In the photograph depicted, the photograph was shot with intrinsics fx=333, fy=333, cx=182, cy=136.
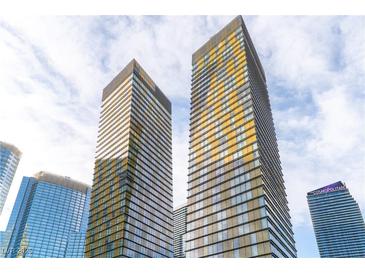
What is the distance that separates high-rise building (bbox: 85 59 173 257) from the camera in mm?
101562

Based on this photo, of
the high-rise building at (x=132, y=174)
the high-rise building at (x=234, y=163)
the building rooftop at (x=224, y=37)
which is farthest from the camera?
the building rooftop at (x=224, y=37)

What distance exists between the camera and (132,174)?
110 m

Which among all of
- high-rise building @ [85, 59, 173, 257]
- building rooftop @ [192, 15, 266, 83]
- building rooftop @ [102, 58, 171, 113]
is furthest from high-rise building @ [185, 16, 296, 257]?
building rooftop @ [102, 58, 171, 113]

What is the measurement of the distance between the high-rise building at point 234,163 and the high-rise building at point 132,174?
1768 cm

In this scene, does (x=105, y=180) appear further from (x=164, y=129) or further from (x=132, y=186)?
(x=164, y=129)

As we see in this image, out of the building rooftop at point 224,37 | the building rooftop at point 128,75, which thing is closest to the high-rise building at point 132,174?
the building rooftop at point 128,75

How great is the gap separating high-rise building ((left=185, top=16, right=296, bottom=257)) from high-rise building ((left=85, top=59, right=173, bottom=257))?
17676mm

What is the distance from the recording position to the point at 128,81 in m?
133

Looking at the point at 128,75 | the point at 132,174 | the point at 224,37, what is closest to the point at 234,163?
the point at 132,174

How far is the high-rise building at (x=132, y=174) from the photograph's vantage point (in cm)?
10156

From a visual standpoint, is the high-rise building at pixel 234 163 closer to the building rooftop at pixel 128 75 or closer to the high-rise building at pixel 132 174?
the high-rise building at pixel 132 174

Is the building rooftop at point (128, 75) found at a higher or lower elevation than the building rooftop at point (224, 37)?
lower
